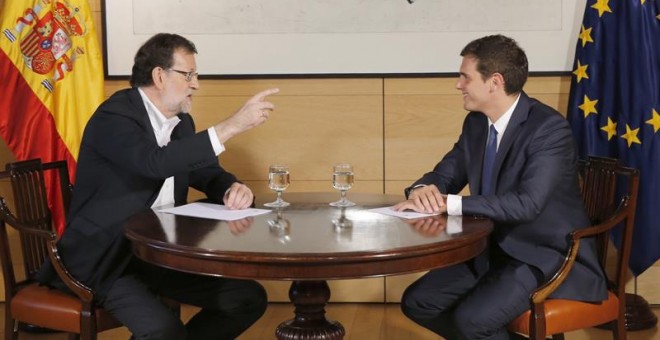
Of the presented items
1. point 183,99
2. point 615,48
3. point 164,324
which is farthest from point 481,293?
point 615,48

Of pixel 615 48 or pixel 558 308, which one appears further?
pixel 615 48

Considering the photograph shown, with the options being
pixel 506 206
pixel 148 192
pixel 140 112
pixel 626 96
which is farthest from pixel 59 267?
pixel 626 96

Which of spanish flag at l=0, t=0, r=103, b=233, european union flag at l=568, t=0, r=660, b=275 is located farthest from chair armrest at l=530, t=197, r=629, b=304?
spanish flag at l=0, t=0, r=103, b=233

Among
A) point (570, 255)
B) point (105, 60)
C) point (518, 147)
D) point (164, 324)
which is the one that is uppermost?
point (105, 60)

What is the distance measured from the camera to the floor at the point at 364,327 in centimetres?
462

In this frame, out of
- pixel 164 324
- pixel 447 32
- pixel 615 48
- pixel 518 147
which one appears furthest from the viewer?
pixel 447 32

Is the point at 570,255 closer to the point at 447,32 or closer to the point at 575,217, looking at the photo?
the point at 575,217

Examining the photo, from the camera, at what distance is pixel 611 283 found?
3.49 m

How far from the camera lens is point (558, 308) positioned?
3209mm

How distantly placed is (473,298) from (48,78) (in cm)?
281

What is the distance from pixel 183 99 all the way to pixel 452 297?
1342 mm

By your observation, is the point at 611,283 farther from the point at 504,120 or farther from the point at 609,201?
the point at 504,120

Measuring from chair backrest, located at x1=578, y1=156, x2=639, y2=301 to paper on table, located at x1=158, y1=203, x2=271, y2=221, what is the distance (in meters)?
1.33

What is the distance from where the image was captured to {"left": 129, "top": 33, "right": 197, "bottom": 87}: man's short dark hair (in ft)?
11.7
